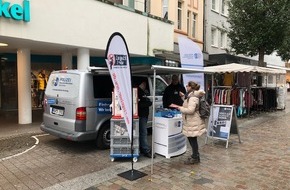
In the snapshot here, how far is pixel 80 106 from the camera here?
21.9 feet

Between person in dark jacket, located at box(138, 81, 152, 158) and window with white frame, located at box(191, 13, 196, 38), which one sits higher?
window with white frame, located at box(191, 13, 196, 38)

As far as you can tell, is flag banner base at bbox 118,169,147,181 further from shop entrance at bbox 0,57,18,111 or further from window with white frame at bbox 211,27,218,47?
window with white frame at bbox 211,27,218,47

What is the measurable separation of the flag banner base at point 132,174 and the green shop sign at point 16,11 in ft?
18.2

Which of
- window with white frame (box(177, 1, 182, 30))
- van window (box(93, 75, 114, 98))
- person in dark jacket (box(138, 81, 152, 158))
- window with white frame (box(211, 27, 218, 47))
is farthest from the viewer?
window with white frame (box(211, 27, 218, 47))

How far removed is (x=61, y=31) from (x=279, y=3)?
→ 12.5 metres

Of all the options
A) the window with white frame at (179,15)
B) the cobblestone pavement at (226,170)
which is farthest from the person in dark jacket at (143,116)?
the window with white frame at (179,15)

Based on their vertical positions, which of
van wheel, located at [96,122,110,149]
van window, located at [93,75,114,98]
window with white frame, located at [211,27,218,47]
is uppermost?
window with white frame, located at [211,27,218,47]

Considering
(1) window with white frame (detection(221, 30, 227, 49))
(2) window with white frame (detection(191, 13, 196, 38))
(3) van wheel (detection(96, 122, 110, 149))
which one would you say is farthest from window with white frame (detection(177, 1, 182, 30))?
(3) van wheel (detection(96, 122, 110, 149))

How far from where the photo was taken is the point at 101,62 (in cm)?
1623

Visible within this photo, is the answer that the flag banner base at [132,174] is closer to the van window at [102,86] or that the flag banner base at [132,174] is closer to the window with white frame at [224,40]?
the van window at [102,86]

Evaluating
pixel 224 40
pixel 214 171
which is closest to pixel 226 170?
pixel 214 171

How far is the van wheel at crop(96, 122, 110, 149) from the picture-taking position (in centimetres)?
711

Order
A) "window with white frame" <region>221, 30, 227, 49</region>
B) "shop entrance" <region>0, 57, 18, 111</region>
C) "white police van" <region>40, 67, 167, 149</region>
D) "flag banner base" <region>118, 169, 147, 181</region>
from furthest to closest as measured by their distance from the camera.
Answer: "window with white frame" <region>221, 30, 227, 49</region>, "shop entrance" <region>0, 57, 18, 111</region>, "white police van" <region>40, 67, 167, 149</region>, "flag banner base" <region>118, 169, 147, 181</region>

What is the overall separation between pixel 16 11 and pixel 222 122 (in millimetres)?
6397
